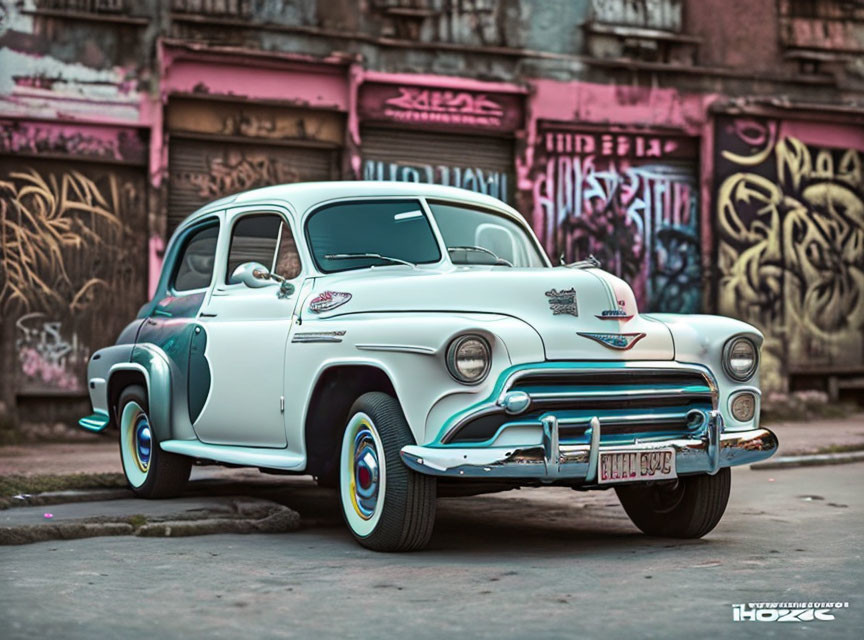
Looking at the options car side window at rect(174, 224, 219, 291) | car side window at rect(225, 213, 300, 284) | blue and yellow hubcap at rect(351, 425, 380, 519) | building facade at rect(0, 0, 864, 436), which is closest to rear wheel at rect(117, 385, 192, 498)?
car side window at rect(174, 224, 219, 291)

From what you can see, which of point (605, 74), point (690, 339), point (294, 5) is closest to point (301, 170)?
point (294, 5)

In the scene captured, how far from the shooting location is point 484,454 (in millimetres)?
6301

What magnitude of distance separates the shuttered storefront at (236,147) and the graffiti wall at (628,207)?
2.87 m

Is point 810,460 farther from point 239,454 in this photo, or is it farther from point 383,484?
point 383,484

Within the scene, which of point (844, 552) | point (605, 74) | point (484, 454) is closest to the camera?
point (484, 454)

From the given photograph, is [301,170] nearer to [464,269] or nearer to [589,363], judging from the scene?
[464,269]

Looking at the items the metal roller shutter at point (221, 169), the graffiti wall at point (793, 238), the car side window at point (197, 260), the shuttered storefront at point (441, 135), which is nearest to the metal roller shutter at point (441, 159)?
the shuttered storefront at point (441, 135)

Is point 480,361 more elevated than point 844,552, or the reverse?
point 480,361

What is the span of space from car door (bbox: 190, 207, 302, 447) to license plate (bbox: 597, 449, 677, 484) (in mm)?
1898

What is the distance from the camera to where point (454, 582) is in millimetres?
5887

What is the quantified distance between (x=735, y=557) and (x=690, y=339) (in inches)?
43.9

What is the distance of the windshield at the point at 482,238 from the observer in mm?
7809

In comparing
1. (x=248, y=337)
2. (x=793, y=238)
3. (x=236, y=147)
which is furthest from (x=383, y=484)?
(x=793, y=238)

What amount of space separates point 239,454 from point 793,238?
1326 cm
